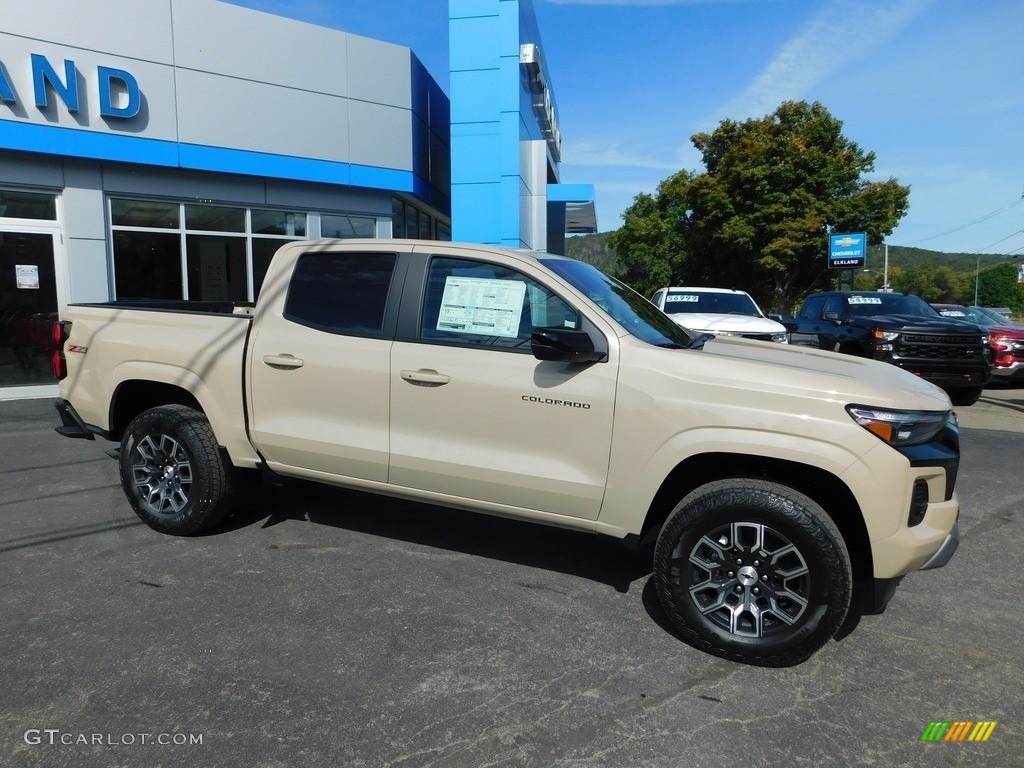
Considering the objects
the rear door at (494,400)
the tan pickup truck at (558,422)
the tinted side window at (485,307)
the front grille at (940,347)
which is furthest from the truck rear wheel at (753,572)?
the front grille at (940,347)

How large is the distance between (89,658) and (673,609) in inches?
103

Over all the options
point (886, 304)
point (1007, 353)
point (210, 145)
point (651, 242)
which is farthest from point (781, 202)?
point (210, 145)

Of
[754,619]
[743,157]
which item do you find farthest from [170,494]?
[743,157]

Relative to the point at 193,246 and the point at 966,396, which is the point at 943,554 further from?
the point at 193,246

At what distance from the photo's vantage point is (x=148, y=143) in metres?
11.3

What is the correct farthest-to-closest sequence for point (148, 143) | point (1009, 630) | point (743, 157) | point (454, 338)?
point (743, 157)
point (148, 143)
point (454, 338)
point (1009, 630)

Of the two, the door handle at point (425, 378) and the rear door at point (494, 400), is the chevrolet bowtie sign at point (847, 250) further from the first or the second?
the door handle at point (425, 378)

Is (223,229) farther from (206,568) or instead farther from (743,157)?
(743,157)

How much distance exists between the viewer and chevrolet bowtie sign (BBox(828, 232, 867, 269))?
103 feet

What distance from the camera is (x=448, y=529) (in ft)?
16.5

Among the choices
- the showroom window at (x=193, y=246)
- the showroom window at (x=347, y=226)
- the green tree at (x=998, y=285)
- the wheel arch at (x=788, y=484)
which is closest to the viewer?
the wheel arch at (x=788, y=484)

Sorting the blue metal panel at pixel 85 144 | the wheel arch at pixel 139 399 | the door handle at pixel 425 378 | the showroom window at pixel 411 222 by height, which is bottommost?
the wheel arch at pixel 139 399

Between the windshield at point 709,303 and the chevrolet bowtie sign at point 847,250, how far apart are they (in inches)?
894

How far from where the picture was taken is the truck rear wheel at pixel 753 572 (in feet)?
10.1
